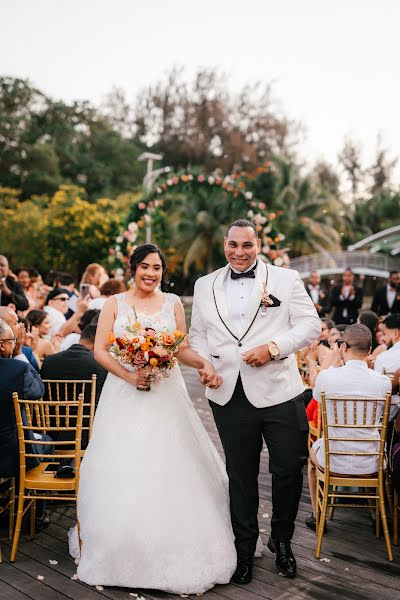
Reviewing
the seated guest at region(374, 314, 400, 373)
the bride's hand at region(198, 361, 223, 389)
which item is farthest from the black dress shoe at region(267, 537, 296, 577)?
the seated guest at region(374, 314, 400, 373)

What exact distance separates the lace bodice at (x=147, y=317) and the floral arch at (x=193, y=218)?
28.5 feet

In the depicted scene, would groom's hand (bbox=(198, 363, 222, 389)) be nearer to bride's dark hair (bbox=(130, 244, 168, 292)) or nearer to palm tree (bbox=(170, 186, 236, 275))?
bride's dark hair (bbox=(130, 244, 168, 292))

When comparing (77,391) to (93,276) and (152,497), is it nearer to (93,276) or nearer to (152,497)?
(152,497)

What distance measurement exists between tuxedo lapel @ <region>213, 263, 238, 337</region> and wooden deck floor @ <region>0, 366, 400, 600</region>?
1411 mm

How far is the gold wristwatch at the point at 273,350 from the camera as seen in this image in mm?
3521

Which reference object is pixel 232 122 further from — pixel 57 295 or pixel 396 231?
pixel 57 295

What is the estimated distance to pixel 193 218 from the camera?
29.4 m

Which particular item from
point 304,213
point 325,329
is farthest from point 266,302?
point 304,213

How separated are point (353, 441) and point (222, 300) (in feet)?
4.19

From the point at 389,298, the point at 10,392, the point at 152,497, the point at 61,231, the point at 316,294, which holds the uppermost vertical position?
the point at 61,231

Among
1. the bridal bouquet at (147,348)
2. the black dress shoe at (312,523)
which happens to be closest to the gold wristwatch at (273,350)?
the bridal bouquet at (147,348)

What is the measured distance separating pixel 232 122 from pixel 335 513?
41.9 meters

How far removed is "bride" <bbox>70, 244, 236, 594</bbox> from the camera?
361 cm

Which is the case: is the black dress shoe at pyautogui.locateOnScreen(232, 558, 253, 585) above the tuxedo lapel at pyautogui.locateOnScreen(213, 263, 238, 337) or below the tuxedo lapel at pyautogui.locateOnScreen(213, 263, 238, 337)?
below
